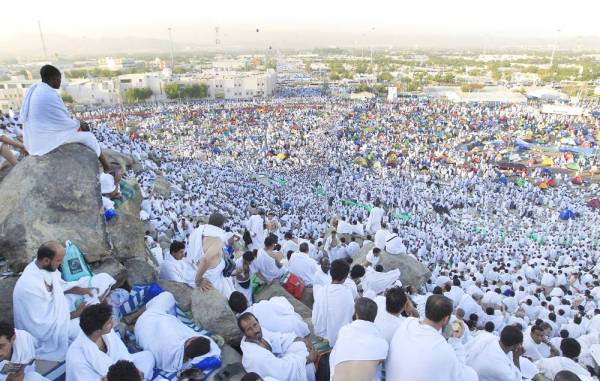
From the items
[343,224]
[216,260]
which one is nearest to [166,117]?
[343,224]

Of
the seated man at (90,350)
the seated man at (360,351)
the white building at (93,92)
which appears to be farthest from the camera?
the white building at (93,92)

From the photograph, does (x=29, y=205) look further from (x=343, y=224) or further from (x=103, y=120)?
(x=103, y=120)

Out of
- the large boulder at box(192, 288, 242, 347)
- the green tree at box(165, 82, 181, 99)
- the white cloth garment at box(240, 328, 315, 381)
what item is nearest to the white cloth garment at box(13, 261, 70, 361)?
the large boulder at box(192, 288, 242, 347)

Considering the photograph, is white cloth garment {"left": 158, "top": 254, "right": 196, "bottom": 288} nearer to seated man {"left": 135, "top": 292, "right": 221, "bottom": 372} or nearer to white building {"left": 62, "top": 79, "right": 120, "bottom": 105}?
seated man {"left": 135, "top": 292, "right": 221, "bottom": 372}

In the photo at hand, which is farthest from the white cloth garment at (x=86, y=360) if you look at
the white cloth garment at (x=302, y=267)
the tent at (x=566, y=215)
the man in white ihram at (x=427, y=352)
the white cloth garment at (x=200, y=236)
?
the tent at (x=566, y=215)

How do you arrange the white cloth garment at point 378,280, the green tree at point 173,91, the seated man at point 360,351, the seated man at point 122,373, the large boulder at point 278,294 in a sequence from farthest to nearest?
the green tree at point 173,91
the white cloth garment at point 378,280
the large boulder at point 278,294
the seated man at point 360,351
the seated man at point 122,373

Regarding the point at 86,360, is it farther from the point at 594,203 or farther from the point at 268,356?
the point at 594,203

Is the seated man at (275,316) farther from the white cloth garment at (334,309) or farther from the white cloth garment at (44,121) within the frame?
the white cloth garment at (44,121)
